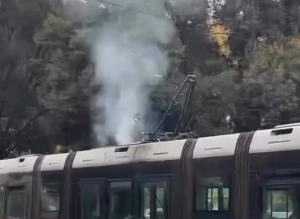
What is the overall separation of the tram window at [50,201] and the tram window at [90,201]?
948 millimetres

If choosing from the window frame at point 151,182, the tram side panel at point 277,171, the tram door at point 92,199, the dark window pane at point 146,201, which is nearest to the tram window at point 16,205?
the tram door at point 92,199

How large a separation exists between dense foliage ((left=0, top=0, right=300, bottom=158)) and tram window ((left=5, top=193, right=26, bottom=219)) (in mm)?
10325

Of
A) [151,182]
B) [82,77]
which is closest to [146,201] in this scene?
[151,182]

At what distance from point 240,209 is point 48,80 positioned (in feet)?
65.8

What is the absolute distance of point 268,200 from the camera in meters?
9.25

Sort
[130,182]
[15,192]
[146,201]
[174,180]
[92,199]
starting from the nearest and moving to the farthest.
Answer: [174,180] < [146,201] < [130,182] < [92,199] < [15,192]

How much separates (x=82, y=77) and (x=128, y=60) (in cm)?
880

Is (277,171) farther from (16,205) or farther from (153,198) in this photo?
(16,205)

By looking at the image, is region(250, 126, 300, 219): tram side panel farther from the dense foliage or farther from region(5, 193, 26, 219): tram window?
the dense foliage

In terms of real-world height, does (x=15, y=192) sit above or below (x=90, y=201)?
above

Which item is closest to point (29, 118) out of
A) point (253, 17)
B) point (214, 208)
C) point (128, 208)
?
point (253, 17)

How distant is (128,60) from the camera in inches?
742

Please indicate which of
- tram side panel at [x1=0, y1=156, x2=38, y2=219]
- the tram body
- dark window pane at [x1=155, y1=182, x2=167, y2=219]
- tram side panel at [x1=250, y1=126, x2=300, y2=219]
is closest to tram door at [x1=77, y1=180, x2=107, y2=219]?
the tram body

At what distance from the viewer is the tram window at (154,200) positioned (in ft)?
36.5
